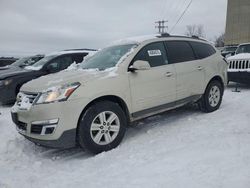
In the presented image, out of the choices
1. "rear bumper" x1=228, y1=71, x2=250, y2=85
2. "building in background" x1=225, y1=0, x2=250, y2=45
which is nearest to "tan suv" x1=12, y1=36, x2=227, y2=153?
"rear bumper" x1=228, y1=71, x2=250, y2=85

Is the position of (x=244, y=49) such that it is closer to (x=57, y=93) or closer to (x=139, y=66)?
(x=139, y=66)

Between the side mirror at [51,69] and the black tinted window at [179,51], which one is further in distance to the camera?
the side mirror at [51,69]

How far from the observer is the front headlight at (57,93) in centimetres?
400

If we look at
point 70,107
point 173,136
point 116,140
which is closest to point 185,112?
point 173,136

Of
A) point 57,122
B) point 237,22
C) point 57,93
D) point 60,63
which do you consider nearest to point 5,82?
point 60,63

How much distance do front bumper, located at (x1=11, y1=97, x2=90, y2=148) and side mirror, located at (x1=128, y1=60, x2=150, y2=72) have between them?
1142 millimetres

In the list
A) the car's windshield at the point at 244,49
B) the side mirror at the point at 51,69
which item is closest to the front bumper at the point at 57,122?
the side mirror at the point at 51,69

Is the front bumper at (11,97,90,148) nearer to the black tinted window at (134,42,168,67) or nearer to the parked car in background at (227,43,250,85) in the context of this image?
the black tinted window at (134,42,168,67)

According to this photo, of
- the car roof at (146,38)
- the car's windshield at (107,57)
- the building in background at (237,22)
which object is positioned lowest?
the building in background at (237,22)

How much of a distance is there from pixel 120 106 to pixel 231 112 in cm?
281

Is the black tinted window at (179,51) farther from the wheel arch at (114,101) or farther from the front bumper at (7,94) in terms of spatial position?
the front bumper at (7,94)

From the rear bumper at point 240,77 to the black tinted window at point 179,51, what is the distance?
422 cm

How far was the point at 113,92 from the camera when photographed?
4.45m

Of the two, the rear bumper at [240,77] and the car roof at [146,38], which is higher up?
the car roof at [146,38]
